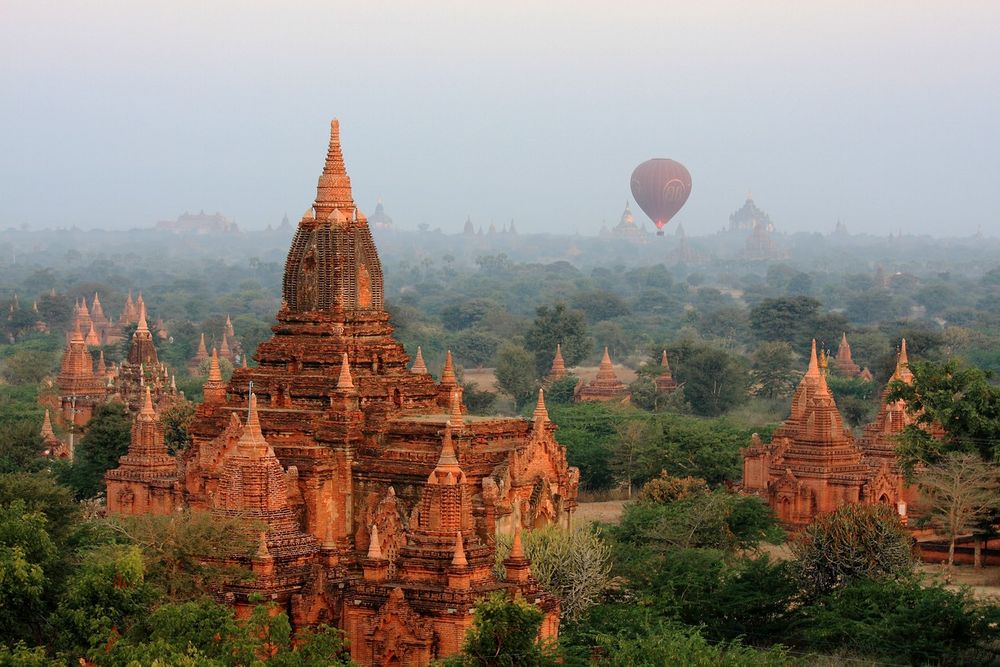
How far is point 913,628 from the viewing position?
34469 millimetres

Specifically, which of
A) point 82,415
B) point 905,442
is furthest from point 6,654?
point 82,415

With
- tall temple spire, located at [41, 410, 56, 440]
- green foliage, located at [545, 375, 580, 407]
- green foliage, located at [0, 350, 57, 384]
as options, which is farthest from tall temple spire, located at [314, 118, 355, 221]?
green foliage, located at [0, 350, 57, 384]

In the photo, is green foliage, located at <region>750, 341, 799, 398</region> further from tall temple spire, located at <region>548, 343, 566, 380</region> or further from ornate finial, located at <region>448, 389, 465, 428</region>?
ornate finial, located at <region>448, 389, 465, 428</region>

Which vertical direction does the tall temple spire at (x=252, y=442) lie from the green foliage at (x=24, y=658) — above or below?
above

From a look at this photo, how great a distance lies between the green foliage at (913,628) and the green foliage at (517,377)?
173 ft

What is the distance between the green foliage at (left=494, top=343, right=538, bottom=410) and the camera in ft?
297

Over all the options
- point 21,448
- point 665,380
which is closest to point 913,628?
point 21,448

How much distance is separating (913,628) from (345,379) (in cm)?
1202

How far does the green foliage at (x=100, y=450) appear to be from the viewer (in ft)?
174

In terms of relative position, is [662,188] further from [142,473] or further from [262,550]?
[262,550]

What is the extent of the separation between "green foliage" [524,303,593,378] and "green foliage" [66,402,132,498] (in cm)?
4598

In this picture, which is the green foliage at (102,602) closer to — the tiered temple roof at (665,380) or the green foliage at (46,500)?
the green foliage at (46,500)

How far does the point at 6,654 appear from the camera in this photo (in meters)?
29.1

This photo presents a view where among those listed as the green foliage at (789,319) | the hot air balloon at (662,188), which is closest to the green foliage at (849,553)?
the green foliage at (789,319)
